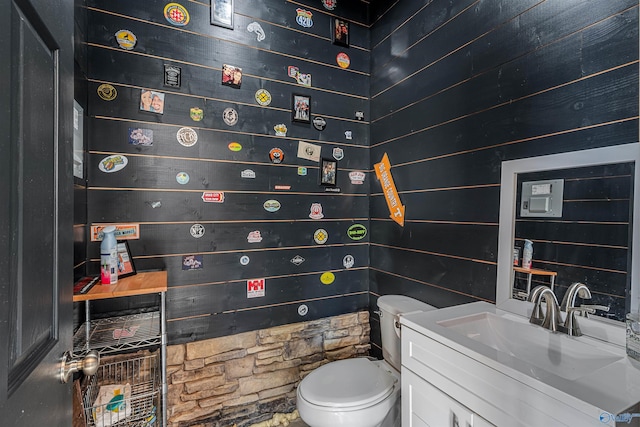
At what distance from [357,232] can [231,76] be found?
4.52ft

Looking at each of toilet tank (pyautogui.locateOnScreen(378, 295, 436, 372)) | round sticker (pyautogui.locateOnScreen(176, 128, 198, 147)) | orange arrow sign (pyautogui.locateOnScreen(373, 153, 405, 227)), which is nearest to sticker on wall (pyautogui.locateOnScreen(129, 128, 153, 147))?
round sticker (pyautogui.locateOnScreen(176, 128, 198, 147))

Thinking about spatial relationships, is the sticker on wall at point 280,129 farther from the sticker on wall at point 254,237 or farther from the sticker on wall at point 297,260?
the sticker on wall at point 297,260

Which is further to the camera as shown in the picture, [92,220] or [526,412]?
[92,220]

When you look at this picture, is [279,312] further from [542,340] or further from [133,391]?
[542,340]

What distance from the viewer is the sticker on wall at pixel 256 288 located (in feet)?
6.54


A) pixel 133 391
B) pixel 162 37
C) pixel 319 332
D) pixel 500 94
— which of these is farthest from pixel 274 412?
pixel 162 37

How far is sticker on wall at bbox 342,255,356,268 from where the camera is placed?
2.32 meters

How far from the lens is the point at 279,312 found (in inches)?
82.1

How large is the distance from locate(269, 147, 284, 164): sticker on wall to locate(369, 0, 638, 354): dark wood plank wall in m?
0.72

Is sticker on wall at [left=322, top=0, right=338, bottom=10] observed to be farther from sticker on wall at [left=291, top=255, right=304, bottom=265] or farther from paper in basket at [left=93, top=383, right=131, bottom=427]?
paper in basket at [left=93, top=383, right=131, bottom=427]

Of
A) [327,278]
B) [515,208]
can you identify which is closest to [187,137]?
[327,278]

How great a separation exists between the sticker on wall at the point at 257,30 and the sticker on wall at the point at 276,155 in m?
0.72

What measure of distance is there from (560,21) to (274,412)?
101 inches

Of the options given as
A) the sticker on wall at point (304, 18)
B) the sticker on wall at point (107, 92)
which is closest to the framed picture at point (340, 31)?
the sticker on wall at point (304, 18)
